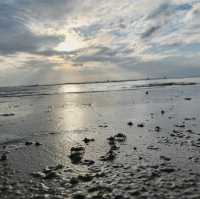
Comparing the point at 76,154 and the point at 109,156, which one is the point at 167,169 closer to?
the point at 109,156

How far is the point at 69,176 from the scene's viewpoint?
1458cm

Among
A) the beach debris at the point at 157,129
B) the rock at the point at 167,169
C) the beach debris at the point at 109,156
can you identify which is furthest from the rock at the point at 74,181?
the beach debris at the point at 157,129

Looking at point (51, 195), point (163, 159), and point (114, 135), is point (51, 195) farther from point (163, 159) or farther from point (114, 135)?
point (114, 135)

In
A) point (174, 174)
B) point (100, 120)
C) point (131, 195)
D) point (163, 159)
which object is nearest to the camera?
point (131, 195)

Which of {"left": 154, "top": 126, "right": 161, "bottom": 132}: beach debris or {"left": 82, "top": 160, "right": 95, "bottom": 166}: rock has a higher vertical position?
{"left": 154, "top": 126, "right": 161, "bottom": 132}: beach debris

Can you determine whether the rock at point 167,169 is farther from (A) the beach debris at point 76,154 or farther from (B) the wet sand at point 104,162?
(A) the beach debris at point 76,154

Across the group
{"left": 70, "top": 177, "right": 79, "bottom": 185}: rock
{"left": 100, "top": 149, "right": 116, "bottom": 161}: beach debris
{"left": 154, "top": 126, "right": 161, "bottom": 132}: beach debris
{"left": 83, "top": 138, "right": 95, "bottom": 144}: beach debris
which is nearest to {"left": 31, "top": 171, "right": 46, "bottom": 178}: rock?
{"left": 70, "top": 177, "right": 79, "bottom": 185}: rock

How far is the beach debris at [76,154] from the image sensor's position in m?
17.2

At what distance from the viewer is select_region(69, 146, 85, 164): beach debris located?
1717 centimetres

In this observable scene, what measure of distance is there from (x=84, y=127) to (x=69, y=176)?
579 inches

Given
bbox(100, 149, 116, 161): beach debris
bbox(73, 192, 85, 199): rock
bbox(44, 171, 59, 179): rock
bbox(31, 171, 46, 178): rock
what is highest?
bbox(100, 149, 116, 161): beach debris

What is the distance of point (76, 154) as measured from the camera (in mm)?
18266

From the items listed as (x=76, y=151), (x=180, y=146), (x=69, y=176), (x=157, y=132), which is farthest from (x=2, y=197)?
(x=157, y=132)

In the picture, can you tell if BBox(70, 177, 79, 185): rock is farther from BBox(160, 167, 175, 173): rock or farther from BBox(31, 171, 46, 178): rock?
BBox(160, 167, 175, 173): rock
